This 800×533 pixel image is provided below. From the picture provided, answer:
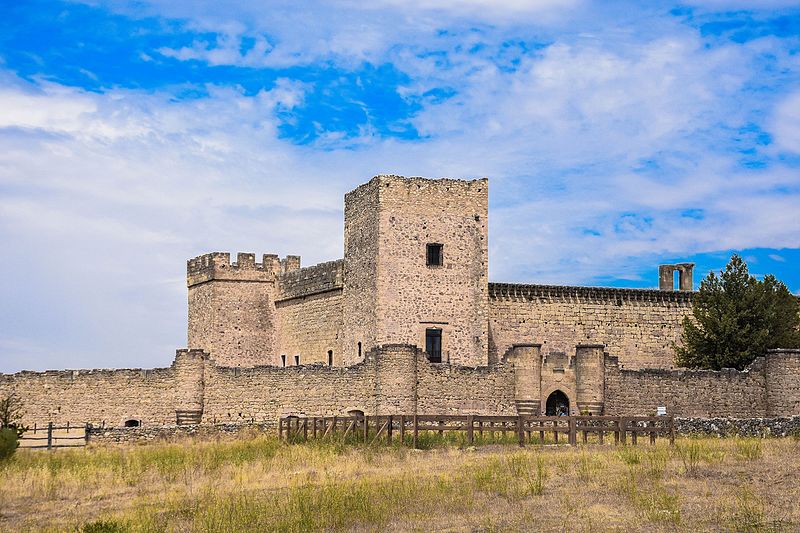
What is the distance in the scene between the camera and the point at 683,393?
36812 millimetres

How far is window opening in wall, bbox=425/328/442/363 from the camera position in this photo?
39625 millimetres

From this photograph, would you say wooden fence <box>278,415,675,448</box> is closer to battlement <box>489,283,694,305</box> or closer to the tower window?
the tower window

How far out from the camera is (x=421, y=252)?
39875mm

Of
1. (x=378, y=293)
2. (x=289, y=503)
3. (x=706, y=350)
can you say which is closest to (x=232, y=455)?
(x=289, y=503)

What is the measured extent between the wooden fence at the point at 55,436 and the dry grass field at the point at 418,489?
14.9 ft

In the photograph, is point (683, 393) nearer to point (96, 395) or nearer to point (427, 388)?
point (427, 388)

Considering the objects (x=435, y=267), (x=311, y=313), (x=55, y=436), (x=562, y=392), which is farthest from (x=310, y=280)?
(x=562, y=392)

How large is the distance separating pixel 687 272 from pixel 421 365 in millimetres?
17266

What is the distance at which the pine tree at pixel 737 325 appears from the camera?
136 ft

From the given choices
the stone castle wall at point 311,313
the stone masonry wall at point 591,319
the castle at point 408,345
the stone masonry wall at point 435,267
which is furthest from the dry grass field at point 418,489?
the stone masonry wall at point 591,319

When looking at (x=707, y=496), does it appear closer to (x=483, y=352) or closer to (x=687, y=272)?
(x=483, y=352)

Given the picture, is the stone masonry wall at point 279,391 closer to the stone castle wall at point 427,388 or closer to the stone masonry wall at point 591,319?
the stone castle wall at point 427,388

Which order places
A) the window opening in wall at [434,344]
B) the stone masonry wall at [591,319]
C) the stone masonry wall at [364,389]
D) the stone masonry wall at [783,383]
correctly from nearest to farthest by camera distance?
the stone masonry wall at [364,389] < the stone masonry wall at [783,383] < the window opening in wall at [434,344] < the stone masonry wall at [591,319]

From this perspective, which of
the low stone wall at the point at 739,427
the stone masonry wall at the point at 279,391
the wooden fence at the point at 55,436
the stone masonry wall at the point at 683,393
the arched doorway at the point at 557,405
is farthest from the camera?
the arched doorway at the point at 557,405
